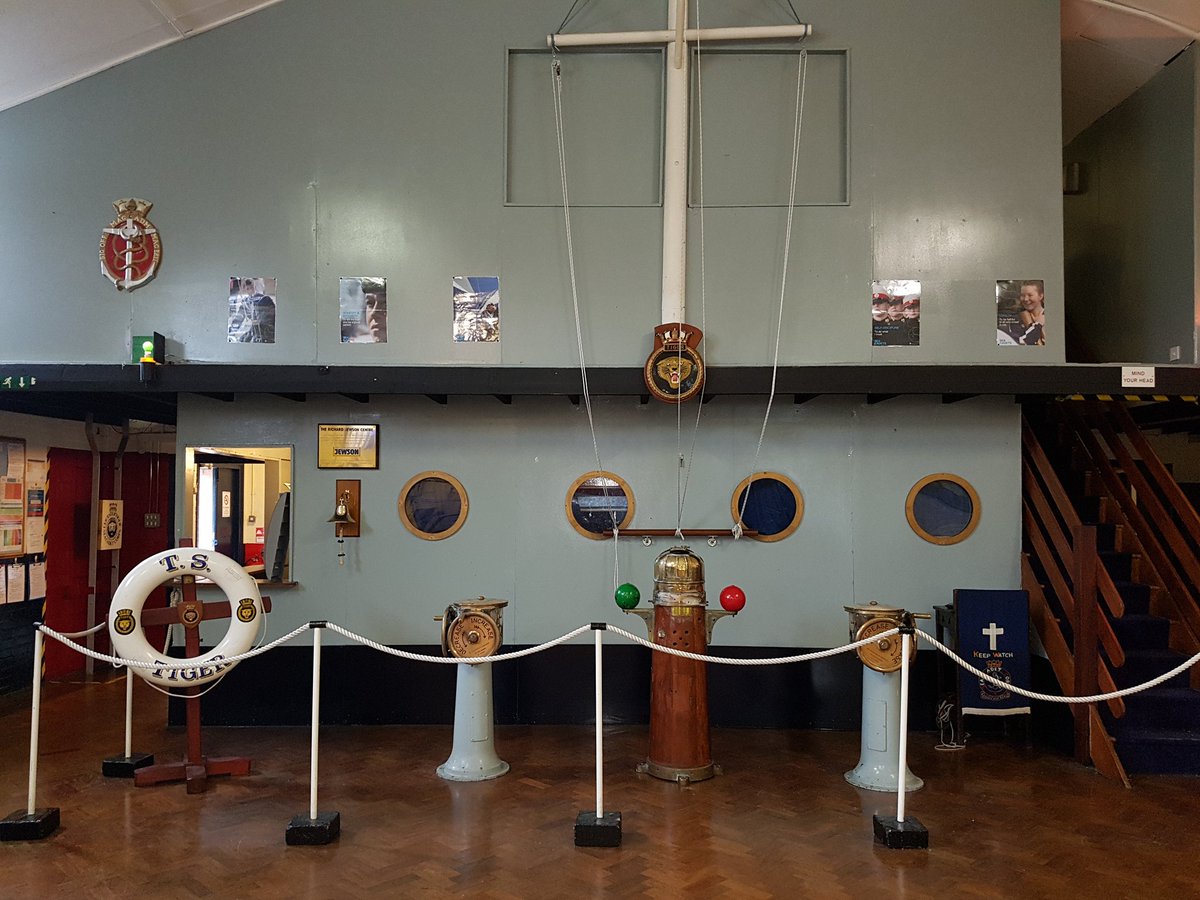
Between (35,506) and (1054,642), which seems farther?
(35,506)

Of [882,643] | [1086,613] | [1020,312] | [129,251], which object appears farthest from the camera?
[129,251]

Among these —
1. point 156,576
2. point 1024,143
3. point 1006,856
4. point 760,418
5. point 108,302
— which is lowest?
point 1006,856

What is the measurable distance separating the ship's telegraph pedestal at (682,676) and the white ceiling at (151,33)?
597 cm

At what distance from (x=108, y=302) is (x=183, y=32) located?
2414 mm

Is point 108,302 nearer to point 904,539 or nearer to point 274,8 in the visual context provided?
point 274,8

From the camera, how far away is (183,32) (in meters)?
7.18

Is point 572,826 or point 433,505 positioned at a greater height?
point 433,505

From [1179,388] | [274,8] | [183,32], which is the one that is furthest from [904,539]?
[183,32]

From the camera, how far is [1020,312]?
706 cm

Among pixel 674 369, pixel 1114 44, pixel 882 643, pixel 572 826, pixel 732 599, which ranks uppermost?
pixel 1114 44

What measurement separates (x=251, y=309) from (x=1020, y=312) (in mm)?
6569

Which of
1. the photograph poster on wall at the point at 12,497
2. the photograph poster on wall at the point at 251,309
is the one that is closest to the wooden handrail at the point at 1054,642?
the photograph poster on wall at the point at 251,309

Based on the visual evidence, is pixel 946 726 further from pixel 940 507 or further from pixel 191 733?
pixel 191 733

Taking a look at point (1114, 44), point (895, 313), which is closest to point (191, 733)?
point (895, 313)
